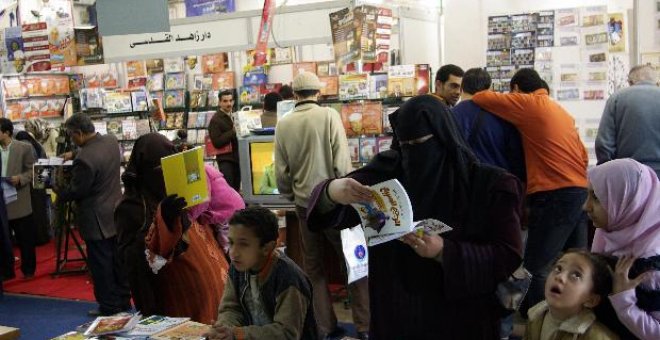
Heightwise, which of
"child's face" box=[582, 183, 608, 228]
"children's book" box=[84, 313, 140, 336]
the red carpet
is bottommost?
the red carpet

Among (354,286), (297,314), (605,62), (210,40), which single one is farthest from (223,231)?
(605,62)

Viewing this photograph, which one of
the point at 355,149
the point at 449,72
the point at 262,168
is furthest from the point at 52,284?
the point at 449,72

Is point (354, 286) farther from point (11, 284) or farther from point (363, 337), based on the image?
point (11, 284)

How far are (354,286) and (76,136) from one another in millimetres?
2529

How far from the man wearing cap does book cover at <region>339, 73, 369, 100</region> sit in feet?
5.37

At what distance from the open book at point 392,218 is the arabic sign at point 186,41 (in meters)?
3.59

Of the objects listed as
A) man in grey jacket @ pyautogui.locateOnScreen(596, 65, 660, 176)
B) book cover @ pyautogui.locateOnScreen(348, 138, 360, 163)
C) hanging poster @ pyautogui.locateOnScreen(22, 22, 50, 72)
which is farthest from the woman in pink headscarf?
hanging poster @ pyautogui.locateOnScreen(22, 22, 50, 72)

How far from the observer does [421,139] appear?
6.80ft

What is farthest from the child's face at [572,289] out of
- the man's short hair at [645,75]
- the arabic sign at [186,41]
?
the arabic sign at [186,41]

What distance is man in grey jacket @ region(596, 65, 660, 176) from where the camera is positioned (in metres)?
4.50

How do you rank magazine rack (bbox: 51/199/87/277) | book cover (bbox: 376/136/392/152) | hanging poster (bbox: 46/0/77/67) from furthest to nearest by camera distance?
magazine rack (bbox: 51/199/87/277)
hanging poster (bbox: 46/0/77/67)
book cover (bbox: 376/136/392/152)

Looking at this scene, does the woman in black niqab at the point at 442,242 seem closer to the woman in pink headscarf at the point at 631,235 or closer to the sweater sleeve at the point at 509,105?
the woman in pink headscarf at the point at 631,235

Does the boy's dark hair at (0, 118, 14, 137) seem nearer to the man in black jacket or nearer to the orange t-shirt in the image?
the man in black jacket

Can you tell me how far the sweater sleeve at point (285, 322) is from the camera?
99.9 inches
